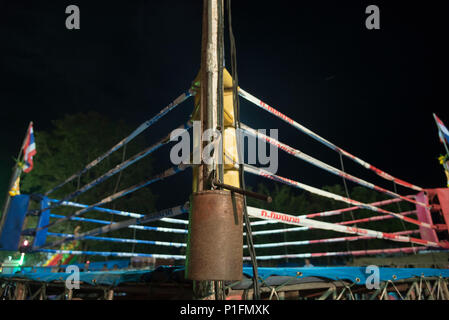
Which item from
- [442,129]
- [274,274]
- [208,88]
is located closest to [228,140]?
[208,88]

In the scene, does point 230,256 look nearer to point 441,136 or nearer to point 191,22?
point 441,136

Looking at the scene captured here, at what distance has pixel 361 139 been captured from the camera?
28594mm

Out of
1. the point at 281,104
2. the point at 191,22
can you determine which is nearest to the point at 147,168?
the point at 191,22

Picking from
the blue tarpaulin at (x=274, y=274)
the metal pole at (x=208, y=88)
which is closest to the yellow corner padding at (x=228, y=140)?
the metal pole at (x=208, y=88)

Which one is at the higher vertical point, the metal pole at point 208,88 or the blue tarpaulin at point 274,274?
the metal pole at point 208,88

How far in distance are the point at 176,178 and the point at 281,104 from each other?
21617 millimetres

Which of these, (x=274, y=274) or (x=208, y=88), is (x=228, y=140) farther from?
(x=274, y=274)

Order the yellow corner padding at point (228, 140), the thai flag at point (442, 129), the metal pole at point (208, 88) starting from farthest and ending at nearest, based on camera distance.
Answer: the thai flag at point (442, 129), the yellow corner padding at point (228, 140), the metal pole at point (208, 88)

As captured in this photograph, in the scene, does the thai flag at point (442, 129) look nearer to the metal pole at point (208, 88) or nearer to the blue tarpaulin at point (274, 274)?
the blue tarpaulin at point (274, 274)

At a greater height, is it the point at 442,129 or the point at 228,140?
the point at 442,129

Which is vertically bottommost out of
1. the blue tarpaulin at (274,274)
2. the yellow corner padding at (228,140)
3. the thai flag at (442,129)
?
the blue tarpaulin at (274,274)

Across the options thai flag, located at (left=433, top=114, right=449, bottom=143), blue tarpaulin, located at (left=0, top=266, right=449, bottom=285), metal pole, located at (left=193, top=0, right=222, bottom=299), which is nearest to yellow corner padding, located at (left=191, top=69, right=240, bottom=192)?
metal pole, located at (left=193, top=0, right=222, bottom=299)

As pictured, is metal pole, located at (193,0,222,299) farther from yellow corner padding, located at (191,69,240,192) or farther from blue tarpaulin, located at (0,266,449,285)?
blue tarpaulin, located at (0,266,449,285)

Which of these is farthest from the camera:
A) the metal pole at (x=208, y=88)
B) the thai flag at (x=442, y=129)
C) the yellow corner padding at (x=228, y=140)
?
the thai flag at (x=442, y=129)
